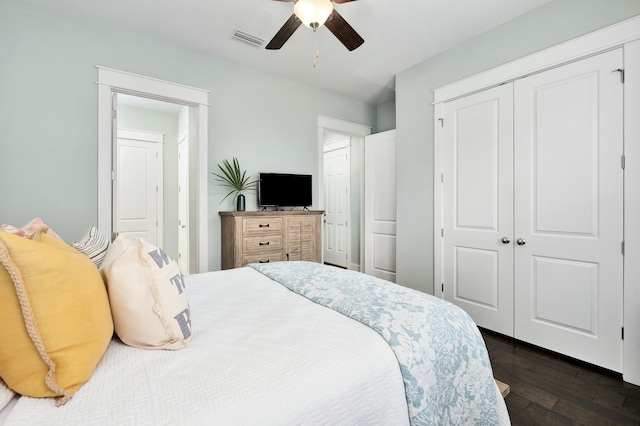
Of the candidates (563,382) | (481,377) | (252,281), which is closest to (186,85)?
(252,281)

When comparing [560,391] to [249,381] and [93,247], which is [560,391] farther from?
[93,247]

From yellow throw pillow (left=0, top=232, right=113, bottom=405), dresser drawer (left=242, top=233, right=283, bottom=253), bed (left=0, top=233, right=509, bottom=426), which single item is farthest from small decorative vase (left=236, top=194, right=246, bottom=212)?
yellow throw pillow (left=0, top=232, right=113, bottom=405)

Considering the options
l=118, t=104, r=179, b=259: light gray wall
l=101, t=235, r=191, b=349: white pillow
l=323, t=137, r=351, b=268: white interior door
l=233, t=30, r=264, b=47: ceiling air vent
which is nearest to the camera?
l=101, t=235, r=191, b=349: white pillow

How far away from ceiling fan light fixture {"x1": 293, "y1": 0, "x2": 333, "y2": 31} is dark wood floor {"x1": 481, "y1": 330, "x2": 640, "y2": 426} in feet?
8.62

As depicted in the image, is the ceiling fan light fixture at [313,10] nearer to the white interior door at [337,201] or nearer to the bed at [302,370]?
the bed at [302,370]

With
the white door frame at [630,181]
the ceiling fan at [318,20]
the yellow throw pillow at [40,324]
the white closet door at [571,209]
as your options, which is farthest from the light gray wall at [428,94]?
the yellow throw pillow at [40,324]

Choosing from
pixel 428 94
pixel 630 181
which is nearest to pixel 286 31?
pixel 428 94

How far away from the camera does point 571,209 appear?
2.27 metres

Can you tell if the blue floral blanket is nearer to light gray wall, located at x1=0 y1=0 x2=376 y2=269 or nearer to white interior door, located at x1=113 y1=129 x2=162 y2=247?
light gray wall, located at x1=0 y1=0 x2=376 y2=269

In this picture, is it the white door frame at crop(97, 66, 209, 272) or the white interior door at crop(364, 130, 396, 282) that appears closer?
the white door frame at crop(97, 66, 209, 272)

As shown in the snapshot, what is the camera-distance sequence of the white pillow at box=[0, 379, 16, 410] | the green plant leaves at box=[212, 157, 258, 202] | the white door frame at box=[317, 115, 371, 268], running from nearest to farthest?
the white pillow at box=[0, 379, 16, 410] → the green plant leaves at box=[212, 157, 258, 202] → the white door frame at box=[317, 115, 371, 268]

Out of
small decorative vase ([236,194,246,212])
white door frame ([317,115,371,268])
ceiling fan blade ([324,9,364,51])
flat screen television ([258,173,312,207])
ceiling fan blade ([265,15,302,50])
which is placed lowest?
small decorative vase ([236,194,246,212])

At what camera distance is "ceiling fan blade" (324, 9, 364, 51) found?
209 centimetres

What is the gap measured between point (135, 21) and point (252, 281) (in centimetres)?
263
